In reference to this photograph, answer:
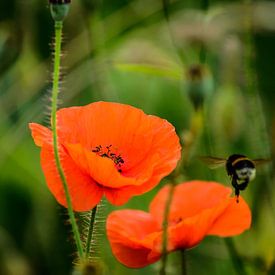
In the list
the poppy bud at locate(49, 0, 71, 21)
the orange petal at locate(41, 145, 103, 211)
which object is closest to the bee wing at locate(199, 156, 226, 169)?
the orange petal at locate(41, 145, 103, 211)

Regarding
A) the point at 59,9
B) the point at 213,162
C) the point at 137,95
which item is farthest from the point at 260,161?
the point at 137,95

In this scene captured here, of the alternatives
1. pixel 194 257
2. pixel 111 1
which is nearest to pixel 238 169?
pixel 194 257

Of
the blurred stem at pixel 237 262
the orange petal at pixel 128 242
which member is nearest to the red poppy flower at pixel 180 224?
the orange petal at pixel 128 242

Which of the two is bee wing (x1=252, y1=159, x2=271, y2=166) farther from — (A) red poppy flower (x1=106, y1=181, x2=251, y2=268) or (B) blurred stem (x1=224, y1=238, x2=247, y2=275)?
(B) blurred stem (x1=224, y1=238, x2=247, y2=275)

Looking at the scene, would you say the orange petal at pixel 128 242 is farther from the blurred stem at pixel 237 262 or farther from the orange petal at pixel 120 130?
the blurred stem at pixel 237 262

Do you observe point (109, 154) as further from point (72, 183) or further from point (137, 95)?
point (137, 95)

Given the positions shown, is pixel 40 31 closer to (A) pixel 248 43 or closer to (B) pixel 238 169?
(A) pixel 248 43

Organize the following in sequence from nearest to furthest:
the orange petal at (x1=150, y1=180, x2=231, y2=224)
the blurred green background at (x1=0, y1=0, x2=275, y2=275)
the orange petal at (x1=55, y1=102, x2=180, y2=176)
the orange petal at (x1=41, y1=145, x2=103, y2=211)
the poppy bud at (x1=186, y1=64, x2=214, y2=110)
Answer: the poppy bud at (x1=186, y1=64, x2=214, y2=110)
the orange petal at (x1=41, y1=145, x2=103, y2=211)
the orange petal at (x1=55, y1=102, x2=180, y2=176)
the orange petal at (x1=150, y1=180, x2=231, y2=224)
the blurred green background at (x1=0, y1=0, x2=275, y2=275)
